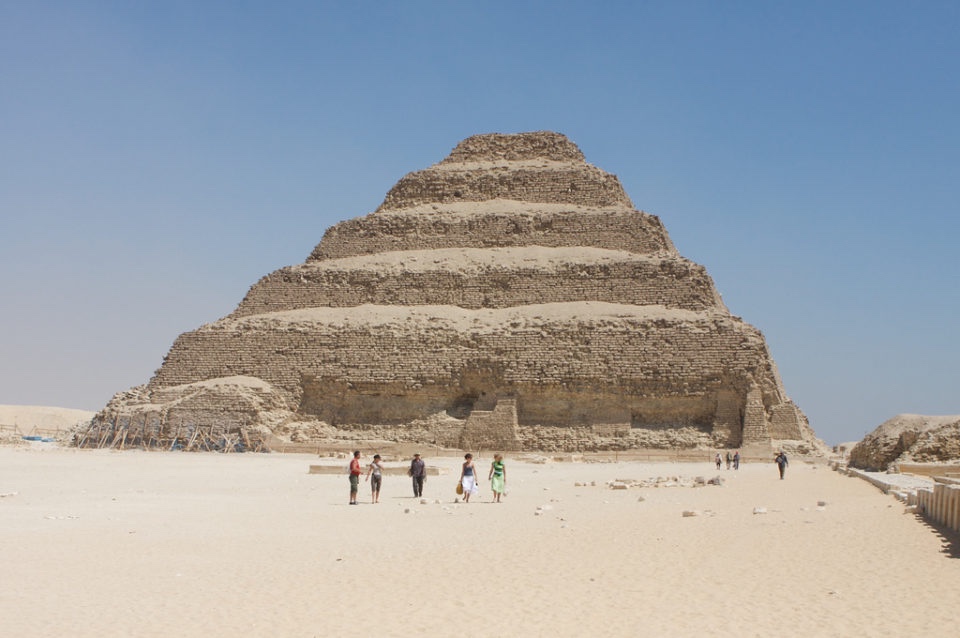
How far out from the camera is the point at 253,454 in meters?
35.0

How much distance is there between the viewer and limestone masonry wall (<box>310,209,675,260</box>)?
144 ft

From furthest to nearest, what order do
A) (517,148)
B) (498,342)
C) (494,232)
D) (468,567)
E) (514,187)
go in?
(517,148), (514,187), (494,232), (498,342), (468,567)

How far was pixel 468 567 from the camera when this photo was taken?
31.6ft

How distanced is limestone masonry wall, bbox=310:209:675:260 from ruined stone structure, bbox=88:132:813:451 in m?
0.07

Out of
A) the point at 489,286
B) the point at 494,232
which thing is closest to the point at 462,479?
→ the point at 489,286

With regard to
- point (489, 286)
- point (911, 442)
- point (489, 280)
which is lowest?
point (911, 442)

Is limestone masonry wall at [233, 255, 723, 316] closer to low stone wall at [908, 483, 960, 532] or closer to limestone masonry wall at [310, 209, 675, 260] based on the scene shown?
limestone masonry wall at [310, 209, 675, 260]

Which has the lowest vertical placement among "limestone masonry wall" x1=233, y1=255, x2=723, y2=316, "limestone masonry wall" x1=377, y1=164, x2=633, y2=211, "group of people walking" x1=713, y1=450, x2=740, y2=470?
"group of people walking" x1=713, y1=450, x2=740, y2=470

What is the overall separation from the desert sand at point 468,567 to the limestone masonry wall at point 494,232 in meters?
26.9

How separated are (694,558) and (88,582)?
5807 millimetres

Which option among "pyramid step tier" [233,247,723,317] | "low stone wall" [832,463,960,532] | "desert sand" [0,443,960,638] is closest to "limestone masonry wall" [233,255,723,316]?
"pyramid step tier" [233,247,723,317]

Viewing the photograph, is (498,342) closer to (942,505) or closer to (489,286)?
(489,286)

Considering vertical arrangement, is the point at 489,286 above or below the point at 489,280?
below

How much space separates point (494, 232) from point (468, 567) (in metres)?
36.6
